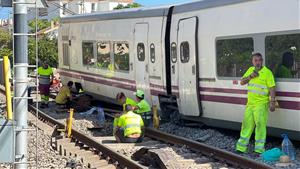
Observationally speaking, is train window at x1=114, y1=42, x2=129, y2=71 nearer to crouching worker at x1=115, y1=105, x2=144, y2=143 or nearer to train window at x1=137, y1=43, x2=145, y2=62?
train window at x1=137, y1=43, x2=145, y2=62

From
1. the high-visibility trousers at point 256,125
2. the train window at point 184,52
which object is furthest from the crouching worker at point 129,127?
the high-visibility trousers at point 256,125

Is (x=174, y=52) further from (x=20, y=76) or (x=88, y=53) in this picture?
(x=20, y=76)

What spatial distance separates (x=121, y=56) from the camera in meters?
16.9

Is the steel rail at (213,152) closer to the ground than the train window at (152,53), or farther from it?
closer to the ground

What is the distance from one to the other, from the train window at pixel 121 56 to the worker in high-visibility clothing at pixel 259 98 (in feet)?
22.4

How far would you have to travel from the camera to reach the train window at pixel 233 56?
35.9ft

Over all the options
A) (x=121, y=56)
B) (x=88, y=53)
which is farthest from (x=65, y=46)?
(x=121, y=56)

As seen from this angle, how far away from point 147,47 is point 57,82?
51.7ft

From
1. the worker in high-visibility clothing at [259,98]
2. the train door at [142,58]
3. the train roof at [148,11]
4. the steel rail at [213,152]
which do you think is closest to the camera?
the steel rail at [213,152]

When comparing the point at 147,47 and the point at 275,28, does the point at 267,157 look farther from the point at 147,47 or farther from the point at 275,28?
the point at 147,47

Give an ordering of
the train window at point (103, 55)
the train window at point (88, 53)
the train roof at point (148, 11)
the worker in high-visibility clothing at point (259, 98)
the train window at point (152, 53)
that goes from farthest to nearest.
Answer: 1. the train window at point (88, 53)
2. the train window at point (103, 55)
3. the train window at point (152, 53)
4. the train roof at point (148, 11)
5. the worker in high-visibility clothing at point (259, 98)

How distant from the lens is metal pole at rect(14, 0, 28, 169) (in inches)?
254

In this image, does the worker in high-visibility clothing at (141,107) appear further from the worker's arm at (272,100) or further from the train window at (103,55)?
the train window at (103,55)

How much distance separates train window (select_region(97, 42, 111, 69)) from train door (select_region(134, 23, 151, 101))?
2.30 m
